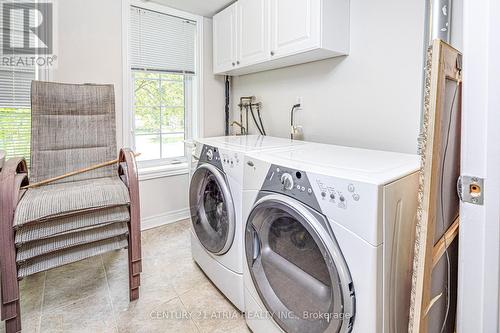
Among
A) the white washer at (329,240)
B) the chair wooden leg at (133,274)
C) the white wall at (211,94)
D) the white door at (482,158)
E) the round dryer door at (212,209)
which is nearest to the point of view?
the white door at (482,158)

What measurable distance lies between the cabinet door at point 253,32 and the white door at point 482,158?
1.76 meters

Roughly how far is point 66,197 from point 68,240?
0.25 meters

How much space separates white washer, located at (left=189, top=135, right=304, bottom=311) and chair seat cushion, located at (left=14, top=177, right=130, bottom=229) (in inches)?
19.4

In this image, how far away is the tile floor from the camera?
1.63 meters

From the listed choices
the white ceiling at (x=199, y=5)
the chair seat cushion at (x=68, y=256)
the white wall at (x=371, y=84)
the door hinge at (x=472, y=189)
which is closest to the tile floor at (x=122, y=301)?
the chair seat cushion at (x=68, y=256)

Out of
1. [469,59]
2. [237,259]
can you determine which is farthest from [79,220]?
[469,59]

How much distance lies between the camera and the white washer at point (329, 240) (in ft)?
3.15

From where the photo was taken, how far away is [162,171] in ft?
10.0

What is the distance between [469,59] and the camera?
766 millimetres

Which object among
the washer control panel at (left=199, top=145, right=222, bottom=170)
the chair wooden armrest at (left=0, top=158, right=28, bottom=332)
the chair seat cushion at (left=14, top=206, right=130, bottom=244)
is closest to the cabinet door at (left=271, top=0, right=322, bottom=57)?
the washer control panel at (left=199, top=145, right=222, bottom=170)

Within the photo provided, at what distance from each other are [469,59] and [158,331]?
1.79m

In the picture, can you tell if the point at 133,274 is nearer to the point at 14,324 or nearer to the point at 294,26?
the point at 14,324

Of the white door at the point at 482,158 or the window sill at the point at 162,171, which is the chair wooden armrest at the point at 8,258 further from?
the white door at the point at 482,158

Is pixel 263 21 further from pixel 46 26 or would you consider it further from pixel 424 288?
pixel 424 288
